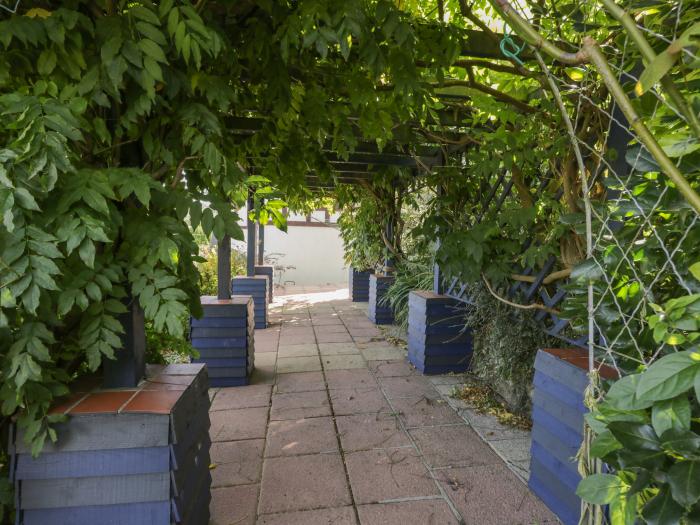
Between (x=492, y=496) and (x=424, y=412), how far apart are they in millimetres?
949

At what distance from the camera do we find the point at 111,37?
1117mm

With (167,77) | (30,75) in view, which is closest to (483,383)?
(167,77)

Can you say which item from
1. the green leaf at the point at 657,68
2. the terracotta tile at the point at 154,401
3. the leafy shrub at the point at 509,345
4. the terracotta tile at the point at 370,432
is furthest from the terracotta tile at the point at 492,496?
the green leaf at the point at 657,68

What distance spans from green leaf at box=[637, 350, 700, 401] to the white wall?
36.7 feet

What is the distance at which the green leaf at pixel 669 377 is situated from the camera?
574mm

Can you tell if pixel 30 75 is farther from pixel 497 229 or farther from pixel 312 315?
pixel 312 315

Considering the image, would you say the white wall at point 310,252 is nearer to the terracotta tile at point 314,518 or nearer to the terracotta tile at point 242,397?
the terracotta tile at point 242,397

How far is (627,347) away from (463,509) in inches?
51.3

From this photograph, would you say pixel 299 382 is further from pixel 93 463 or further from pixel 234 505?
pixel 93 463

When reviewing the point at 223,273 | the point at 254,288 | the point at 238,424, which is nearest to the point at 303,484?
the point at 238,424

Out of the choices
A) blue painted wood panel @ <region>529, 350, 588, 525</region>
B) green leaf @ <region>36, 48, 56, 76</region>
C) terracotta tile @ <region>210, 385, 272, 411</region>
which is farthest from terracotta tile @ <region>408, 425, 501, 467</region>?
green leaf @ <region>36, 48, 56, 76</region>

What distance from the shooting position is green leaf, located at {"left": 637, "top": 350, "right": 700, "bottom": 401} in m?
0.57

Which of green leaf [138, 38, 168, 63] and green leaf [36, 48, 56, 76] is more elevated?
green leaf [138, 38, 168, 63]

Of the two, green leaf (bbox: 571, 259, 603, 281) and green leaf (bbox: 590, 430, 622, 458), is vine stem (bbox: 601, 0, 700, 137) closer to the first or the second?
green leaf (bbox: 571, 259, 603, 281)
